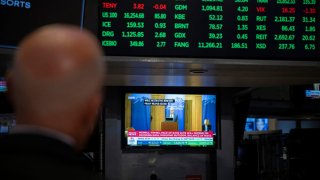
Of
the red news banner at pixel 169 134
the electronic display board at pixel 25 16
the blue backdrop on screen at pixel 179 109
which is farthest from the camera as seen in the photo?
the blue backdrop on screen at pixel 179 109

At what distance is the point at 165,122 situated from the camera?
532cm

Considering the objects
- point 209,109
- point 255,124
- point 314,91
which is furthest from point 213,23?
point 255,124

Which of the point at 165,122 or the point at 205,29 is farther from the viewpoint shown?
the point at 165,122

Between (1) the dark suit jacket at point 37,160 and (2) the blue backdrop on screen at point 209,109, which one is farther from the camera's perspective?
(2) the blue backdrop on screen at point 209,109

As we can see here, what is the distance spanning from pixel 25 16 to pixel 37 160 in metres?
1.98

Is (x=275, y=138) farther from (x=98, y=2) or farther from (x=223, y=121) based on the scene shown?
(x=98, y=2)

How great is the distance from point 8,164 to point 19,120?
5.4 inches

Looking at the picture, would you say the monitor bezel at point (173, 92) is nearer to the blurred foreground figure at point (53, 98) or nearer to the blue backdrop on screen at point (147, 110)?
the blue backdrop on screen at point (147, 110)

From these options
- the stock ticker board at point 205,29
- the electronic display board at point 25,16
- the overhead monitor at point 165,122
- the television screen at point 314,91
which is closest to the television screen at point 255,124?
the television screen at point 314,91

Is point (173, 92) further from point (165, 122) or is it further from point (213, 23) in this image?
point (213, 23)

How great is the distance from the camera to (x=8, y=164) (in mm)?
984


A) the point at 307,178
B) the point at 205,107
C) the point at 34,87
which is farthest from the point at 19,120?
the point at 307,178

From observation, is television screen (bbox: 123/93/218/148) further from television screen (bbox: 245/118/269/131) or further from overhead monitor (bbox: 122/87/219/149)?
television screen (bbox: 245/118/269/131)

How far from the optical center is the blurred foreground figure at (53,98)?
3.31 feet
